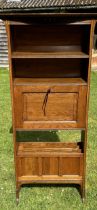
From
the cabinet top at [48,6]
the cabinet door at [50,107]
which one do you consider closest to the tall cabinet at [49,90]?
the cabinet door at [50,107]

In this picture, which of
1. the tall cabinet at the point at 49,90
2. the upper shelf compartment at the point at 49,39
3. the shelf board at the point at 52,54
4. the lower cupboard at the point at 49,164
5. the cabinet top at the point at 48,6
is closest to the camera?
the cabinet top at the point at 48,6

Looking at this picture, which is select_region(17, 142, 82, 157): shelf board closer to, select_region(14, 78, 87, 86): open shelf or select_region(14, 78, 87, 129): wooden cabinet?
select_region(14, 78, 87, 129): wooden cabinet

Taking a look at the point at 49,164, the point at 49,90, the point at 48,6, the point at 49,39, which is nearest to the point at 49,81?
the point at 49,90

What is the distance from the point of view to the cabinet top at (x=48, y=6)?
2799 millimetres

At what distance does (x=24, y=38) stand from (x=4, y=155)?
192cm

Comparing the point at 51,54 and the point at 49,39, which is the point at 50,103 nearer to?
the point at 51,54

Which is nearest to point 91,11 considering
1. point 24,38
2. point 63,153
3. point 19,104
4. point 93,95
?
point 24,38

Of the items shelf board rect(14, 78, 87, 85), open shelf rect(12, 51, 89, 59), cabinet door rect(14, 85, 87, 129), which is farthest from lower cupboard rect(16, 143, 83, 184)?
open shelf rect(12, 51, 89, 59)

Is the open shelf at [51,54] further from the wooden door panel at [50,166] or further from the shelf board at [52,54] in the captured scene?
the wooden door panel at [50,166]

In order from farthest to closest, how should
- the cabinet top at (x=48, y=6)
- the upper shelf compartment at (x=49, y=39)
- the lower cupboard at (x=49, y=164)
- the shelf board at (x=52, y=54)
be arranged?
1. the lower cupboard at (x=49, y=164)
2. the upper shelf compartment at (x=49, y=39)
3. the shelf board at (x=52, y=54)
4. the cabinet top at (x=48, y=6)

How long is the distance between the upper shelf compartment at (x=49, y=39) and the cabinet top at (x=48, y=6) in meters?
0.20

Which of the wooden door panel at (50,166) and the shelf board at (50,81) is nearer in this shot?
the shelf board at (50,81)

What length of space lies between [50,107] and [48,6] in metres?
0.99

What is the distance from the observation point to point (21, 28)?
3.15m
